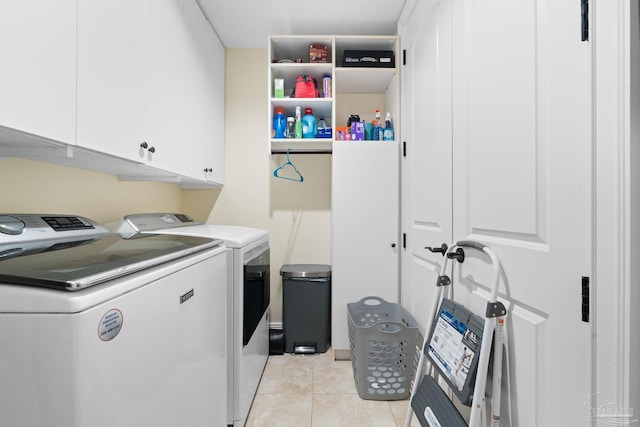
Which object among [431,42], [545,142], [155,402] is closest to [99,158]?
[155,402]

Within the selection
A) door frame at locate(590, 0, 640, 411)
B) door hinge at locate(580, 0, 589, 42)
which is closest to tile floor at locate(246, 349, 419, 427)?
door frame at locate(590, 0, 640, 411)

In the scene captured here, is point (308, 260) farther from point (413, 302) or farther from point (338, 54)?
point (338, 54)

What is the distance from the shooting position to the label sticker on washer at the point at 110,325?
60 cm

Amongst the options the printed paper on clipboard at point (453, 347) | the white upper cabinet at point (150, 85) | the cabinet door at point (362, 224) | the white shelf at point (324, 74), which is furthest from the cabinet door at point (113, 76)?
the printed paper on clipboard at point (453, 347)

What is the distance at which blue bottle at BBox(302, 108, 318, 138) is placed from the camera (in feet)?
7.61

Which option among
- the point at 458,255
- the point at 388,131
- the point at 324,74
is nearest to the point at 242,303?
the point at 458,255

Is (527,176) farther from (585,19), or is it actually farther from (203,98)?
(203,98)

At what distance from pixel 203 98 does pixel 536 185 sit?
205cm

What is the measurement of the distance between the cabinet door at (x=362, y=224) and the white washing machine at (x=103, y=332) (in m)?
1.22

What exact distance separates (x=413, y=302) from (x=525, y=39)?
151cm

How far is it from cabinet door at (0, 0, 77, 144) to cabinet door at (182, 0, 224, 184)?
89 cm

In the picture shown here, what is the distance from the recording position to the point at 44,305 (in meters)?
0.54

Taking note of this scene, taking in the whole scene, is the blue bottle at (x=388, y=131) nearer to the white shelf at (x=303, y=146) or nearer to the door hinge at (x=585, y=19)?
the white shelf at (x=303, y=146)

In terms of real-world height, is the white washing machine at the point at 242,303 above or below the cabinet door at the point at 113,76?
below
